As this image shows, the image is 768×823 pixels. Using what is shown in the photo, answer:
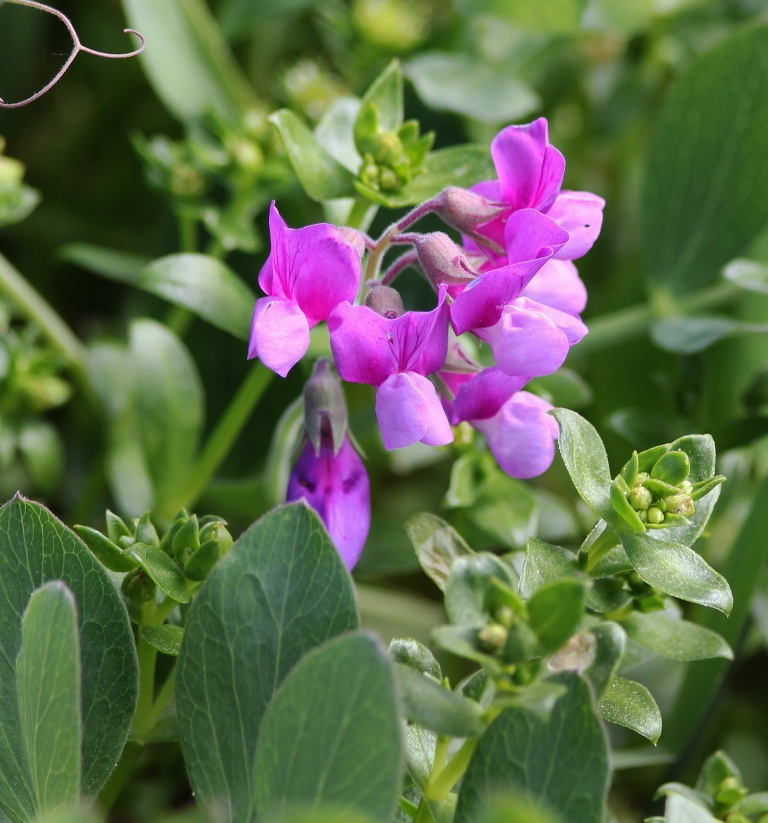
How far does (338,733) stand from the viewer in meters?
0.48

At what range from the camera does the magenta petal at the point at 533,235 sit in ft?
2.17

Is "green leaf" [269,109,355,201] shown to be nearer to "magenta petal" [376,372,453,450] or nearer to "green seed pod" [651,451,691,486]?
"magenta petal" [376,372,453,450]

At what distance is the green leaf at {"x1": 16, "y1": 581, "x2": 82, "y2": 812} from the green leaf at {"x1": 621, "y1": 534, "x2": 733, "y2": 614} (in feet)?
1.12

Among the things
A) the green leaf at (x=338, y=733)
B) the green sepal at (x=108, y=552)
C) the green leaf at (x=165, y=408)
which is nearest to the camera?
the green leaf at (x=338, y=733)

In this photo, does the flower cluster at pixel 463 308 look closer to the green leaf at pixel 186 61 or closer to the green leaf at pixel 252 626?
the green leaf at pixel 252 626

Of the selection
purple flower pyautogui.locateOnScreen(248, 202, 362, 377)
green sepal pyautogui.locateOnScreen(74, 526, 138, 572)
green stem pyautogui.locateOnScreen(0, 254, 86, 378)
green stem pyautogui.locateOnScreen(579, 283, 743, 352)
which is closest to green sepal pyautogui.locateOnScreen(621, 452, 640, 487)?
purple flower pyautogui.locateOnScreen(248, 202, 362, 377)

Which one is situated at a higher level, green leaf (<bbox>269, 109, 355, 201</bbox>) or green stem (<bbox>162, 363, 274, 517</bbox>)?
green leaf (<bbox>269, 109, 355, 201</bbox>)

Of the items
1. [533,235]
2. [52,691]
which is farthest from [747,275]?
[52,691]

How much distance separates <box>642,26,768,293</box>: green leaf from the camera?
1049 mm

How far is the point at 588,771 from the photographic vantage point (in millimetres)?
520

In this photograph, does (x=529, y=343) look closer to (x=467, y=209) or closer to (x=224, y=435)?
(x=467, y=209)

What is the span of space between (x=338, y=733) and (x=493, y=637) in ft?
0.40

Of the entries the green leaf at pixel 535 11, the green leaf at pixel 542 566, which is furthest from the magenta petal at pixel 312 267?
the green leaf at pixel 535 11

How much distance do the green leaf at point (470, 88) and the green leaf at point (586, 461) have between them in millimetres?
595
